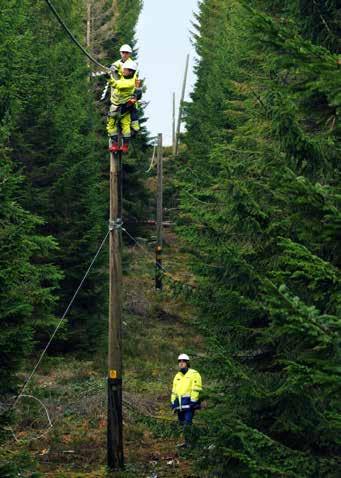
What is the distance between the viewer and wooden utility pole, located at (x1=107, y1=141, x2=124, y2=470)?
12.4 metres

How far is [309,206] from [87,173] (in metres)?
19.6

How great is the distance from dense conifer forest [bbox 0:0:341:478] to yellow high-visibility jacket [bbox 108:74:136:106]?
5.29 ft

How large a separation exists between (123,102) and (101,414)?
297 inches

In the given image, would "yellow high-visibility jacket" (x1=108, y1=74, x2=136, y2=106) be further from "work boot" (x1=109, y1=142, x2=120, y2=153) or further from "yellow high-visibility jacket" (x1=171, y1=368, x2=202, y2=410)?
"yellow high-visibility jacket" (x1=171, y1=368, x2=202, y2=410)

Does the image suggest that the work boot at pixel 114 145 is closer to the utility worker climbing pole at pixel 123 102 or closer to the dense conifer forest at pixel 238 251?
the utility worker climbing pole at pixel 123 102

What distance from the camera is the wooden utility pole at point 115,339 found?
40.7ft

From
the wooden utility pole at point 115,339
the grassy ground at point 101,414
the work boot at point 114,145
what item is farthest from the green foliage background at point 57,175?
the work boot at point 114,145

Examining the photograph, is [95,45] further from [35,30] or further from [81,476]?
[81,476]

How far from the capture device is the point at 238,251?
1034 centimetres

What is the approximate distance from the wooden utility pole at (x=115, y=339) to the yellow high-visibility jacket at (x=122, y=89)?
92 cm

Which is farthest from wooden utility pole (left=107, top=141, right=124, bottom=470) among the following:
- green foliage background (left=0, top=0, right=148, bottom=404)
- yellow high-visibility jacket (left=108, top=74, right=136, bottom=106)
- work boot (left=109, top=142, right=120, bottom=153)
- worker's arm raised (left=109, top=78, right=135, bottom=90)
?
green foliage background (left=0, top=0, right=148, bottom=404)

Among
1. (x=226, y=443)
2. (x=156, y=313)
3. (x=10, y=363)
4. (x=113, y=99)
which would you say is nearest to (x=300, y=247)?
(x=226, y=443)

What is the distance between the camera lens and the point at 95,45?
43.2m

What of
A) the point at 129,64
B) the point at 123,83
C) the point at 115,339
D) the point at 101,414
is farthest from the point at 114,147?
the point at 101,414
